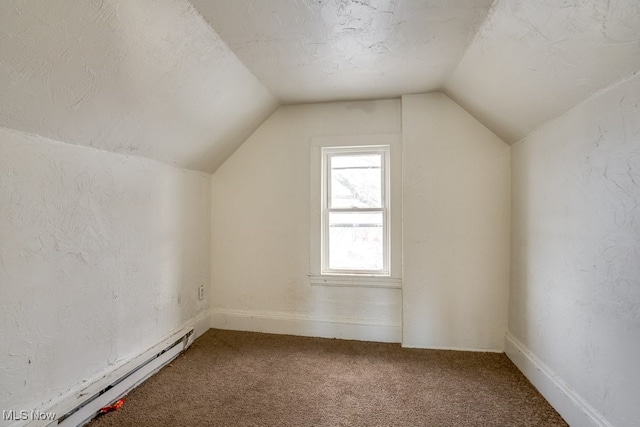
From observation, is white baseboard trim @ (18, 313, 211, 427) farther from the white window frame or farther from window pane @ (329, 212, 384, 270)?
window pane @ (329, 212, 384, 270)

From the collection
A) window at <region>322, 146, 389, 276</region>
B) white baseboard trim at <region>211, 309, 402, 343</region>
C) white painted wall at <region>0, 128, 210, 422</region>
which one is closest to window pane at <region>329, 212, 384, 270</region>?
window at <region>322, 146, 389, 276</region>

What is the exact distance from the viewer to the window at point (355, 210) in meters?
2.77


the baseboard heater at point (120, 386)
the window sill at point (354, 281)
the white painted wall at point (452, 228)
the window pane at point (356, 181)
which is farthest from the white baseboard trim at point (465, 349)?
the baseboard heater at point (120, 386)

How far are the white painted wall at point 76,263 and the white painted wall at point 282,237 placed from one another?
60 centimetres

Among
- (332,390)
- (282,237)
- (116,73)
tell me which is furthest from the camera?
(282,237)

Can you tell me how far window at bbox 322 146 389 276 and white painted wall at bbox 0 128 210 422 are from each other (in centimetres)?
137

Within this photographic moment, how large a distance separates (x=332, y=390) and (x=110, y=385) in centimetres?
136

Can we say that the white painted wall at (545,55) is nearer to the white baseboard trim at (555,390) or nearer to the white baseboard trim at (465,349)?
the white baseboard trim at (555,390)

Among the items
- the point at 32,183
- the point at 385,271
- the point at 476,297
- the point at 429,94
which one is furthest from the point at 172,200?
the point at 476,297

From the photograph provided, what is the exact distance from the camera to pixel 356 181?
9.30ft

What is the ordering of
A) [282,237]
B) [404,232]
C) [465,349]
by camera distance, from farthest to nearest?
1. [282,237]
2. [404,232]
3. [465,349]

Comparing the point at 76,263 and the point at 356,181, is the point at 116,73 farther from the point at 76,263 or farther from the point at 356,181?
the point at 356,181

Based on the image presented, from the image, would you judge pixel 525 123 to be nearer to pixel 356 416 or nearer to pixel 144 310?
pixel 356 416

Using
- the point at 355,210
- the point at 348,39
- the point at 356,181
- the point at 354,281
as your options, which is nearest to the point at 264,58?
the point at 348,39
